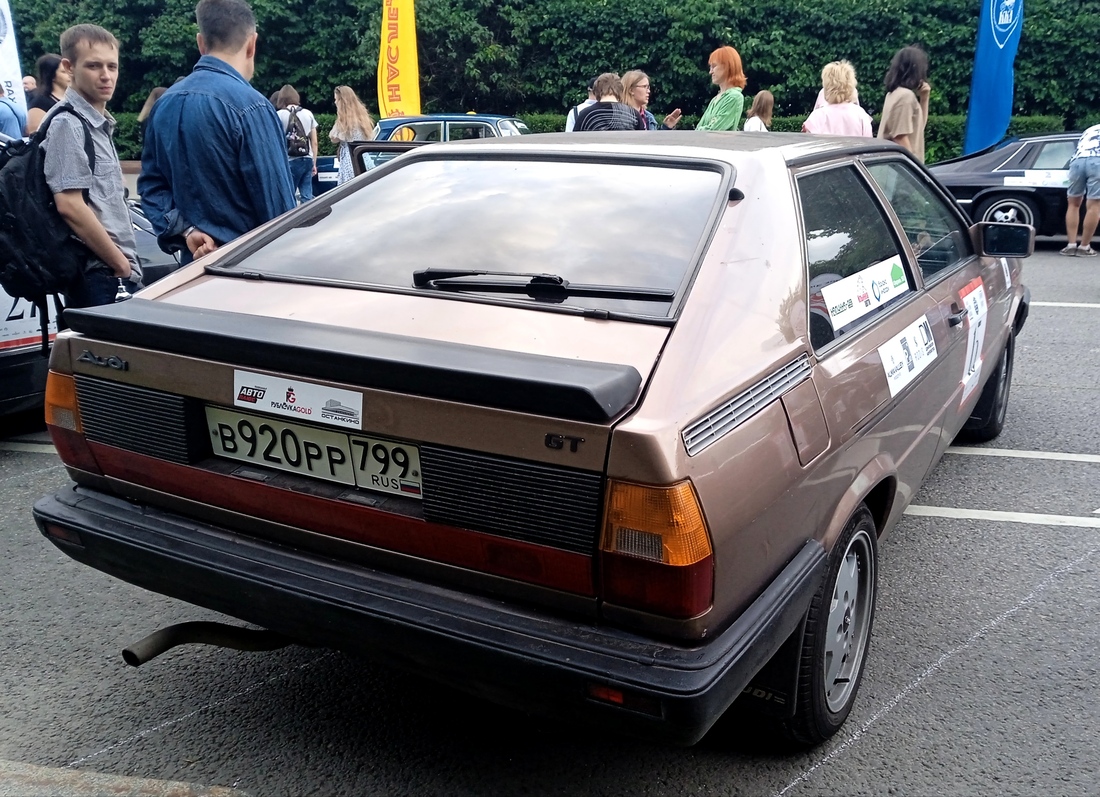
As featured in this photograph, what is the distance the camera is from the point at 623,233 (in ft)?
8.23

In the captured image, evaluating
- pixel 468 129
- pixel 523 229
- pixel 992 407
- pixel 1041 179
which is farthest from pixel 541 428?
pixel 468 129

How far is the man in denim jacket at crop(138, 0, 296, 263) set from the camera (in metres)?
4.03

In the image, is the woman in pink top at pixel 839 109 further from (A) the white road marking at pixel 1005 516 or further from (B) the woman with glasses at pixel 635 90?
(A) the white road marking at pixel 1005 516

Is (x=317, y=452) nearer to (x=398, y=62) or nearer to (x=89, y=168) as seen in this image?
(x=89, y=168)

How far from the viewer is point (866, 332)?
8.89 feet

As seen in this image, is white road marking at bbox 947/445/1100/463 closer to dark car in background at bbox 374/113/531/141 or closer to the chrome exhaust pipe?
the chrome exhaust pipe

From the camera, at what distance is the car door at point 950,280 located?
337 cm

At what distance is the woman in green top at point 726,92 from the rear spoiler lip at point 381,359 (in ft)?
18.5

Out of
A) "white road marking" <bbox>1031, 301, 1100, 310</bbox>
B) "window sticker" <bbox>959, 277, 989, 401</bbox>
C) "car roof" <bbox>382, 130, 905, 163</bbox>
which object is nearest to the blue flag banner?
"white road marking" <bbox>1031, 301, 1100, 310</bbox>

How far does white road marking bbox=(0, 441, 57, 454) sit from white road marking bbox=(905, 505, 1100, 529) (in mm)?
4150

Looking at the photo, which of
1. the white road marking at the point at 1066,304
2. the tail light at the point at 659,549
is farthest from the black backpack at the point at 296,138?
Answer: the tail light at the point at 659,549

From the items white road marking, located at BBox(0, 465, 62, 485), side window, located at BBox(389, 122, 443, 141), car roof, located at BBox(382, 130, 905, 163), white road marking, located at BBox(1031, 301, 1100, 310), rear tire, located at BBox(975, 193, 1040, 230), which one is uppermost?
car roof, located at BBox(382, 130, 905, 163)

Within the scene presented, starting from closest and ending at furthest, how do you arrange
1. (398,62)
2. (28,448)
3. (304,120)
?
(28,448)
(304,120)
(398,62)

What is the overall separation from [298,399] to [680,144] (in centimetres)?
138
